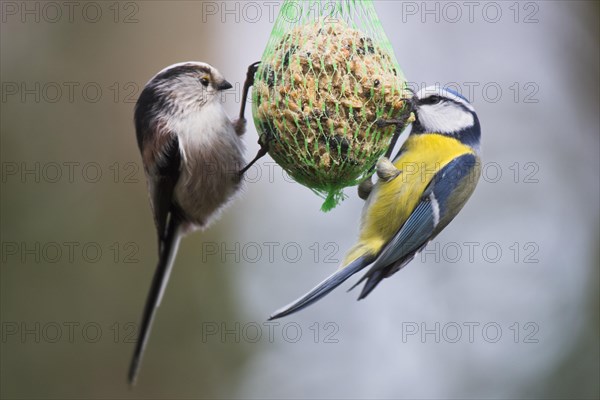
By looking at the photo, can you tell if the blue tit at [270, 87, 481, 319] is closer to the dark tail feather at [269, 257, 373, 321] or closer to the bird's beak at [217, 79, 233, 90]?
the dark tail feather at [269, 257, 373, 321]

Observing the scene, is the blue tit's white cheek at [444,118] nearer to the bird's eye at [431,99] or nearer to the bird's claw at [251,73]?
the bird's eye at [431,99]

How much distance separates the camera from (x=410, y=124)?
123 inches

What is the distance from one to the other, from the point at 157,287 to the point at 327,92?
41.3 inches

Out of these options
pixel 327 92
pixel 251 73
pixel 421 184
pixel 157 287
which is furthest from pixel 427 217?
pixel 157 287

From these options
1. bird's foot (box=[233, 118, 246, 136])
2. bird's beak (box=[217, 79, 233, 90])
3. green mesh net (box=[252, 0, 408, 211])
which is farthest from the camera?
bird's foot (box=[233, 118, 246, 136])

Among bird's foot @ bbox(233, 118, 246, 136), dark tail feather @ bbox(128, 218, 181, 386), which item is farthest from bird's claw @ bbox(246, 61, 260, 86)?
dark tail feather @ bbox(128, 218, 181, 386)

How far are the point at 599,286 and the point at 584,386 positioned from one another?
26.5 inches

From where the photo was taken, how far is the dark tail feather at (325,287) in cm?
278

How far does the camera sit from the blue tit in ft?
10.1

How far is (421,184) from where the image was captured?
3115 millimetres

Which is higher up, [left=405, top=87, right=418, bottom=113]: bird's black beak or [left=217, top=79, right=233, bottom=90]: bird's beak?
[left=405, top=87, right=418, bottom=113]: bird's black beak

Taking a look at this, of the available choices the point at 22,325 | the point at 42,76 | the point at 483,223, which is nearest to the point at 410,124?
the point at 483,223

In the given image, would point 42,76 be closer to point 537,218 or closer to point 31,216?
point 31,216

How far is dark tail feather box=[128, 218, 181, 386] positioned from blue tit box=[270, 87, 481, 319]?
2.44ft
